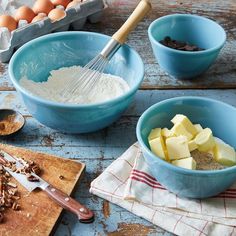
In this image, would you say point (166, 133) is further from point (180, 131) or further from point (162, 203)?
point (162, 203)

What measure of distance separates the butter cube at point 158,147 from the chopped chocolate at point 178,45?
0.38 m

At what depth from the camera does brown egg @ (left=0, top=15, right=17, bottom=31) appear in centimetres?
134

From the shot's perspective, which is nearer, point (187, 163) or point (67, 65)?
point (187, 163)

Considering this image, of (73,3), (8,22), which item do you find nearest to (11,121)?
(8,22)

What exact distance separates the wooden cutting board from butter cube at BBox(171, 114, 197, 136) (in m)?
0.19

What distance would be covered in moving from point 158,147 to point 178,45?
415 mm

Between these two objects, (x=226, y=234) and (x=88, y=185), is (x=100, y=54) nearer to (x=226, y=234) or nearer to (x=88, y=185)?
(x=88, y=185)

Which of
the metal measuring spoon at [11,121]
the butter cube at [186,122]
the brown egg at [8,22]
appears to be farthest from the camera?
the brown egg at [8,22]

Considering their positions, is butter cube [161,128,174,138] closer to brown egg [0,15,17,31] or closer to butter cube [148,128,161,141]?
butter cube [148,128,161,141]

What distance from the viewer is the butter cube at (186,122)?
0.96 metres

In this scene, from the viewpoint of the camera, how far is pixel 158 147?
92 centimetres

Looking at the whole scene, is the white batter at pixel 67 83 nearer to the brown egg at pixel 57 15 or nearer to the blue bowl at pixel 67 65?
the blue bowl at pixel 67 65

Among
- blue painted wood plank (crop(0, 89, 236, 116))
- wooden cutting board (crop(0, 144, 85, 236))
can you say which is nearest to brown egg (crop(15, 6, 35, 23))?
blue painted wood plank (crop(0, 89, 236, 116))

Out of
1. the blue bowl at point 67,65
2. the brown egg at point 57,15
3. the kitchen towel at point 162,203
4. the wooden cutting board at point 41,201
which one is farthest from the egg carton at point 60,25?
the kitchen towel at point 162,203
